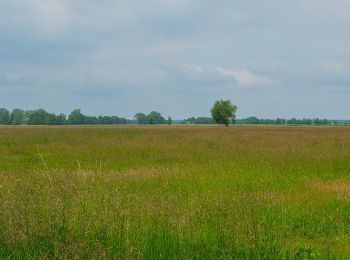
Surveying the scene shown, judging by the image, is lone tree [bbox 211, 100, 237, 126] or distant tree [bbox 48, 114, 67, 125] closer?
lone tree [bbox 211, 100, 237, 126]

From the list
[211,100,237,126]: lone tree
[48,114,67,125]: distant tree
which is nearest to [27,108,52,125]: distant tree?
→ [48,114,67,125]: distant tree

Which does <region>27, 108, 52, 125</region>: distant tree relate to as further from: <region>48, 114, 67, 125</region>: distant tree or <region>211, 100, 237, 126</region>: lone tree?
<region>211, 100, 237, 126</region>: lone tree

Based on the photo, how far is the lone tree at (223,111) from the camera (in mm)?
103375

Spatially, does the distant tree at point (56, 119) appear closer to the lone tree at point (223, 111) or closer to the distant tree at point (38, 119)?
the distant tree at point (38, 119)

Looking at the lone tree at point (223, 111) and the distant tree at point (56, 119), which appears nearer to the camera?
the lone tree at point (223, 111)

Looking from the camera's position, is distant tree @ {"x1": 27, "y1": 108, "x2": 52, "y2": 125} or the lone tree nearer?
the lone tree

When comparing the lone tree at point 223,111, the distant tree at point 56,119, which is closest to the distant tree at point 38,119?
the distant tree at point 56,119

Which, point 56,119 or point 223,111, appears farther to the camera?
point 56,119

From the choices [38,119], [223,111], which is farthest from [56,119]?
[223,111]

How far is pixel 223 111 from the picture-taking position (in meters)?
103

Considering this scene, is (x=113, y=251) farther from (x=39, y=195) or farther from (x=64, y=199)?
(x=39, y=195)

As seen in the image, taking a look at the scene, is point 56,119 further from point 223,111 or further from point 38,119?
point 223,111

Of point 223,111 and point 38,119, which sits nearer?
point 223,111

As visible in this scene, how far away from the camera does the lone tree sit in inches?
4070
